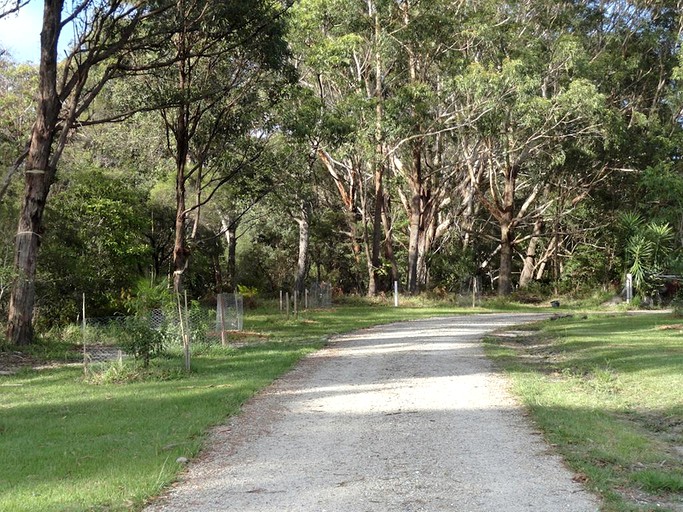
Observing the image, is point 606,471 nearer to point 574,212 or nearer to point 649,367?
point 649,367

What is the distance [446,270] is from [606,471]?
40114 mm

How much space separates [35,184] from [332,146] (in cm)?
1410

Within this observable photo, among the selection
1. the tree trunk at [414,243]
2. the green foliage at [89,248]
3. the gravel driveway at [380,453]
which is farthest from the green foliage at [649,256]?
the gravel driveway at [380,453]

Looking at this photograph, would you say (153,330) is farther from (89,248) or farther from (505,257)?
(505,257)

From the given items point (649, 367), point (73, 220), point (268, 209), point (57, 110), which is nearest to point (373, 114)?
point (268, 209)

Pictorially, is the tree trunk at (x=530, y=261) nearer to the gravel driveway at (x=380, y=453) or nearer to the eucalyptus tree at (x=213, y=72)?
the eucalyptus tree at (x=213, y=72)

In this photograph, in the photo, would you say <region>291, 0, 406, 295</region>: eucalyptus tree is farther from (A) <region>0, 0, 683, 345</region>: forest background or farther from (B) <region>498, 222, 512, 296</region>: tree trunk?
(B) <region>498, 222, 512, 296</region>: tree trunk

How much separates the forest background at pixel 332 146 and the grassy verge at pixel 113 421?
2596 millimetres

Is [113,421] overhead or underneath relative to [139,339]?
underneath

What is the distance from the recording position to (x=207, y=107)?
23.9m

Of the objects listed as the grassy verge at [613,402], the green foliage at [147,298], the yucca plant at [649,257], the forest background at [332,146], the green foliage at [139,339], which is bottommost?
the grassy verge at [613,402]

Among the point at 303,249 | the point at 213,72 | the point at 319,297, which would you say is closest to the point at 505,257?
the point at 303,249

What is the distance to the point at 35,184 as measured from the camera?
19.9 meters

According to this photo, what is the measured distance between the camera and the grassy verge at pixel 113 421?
690 cm
